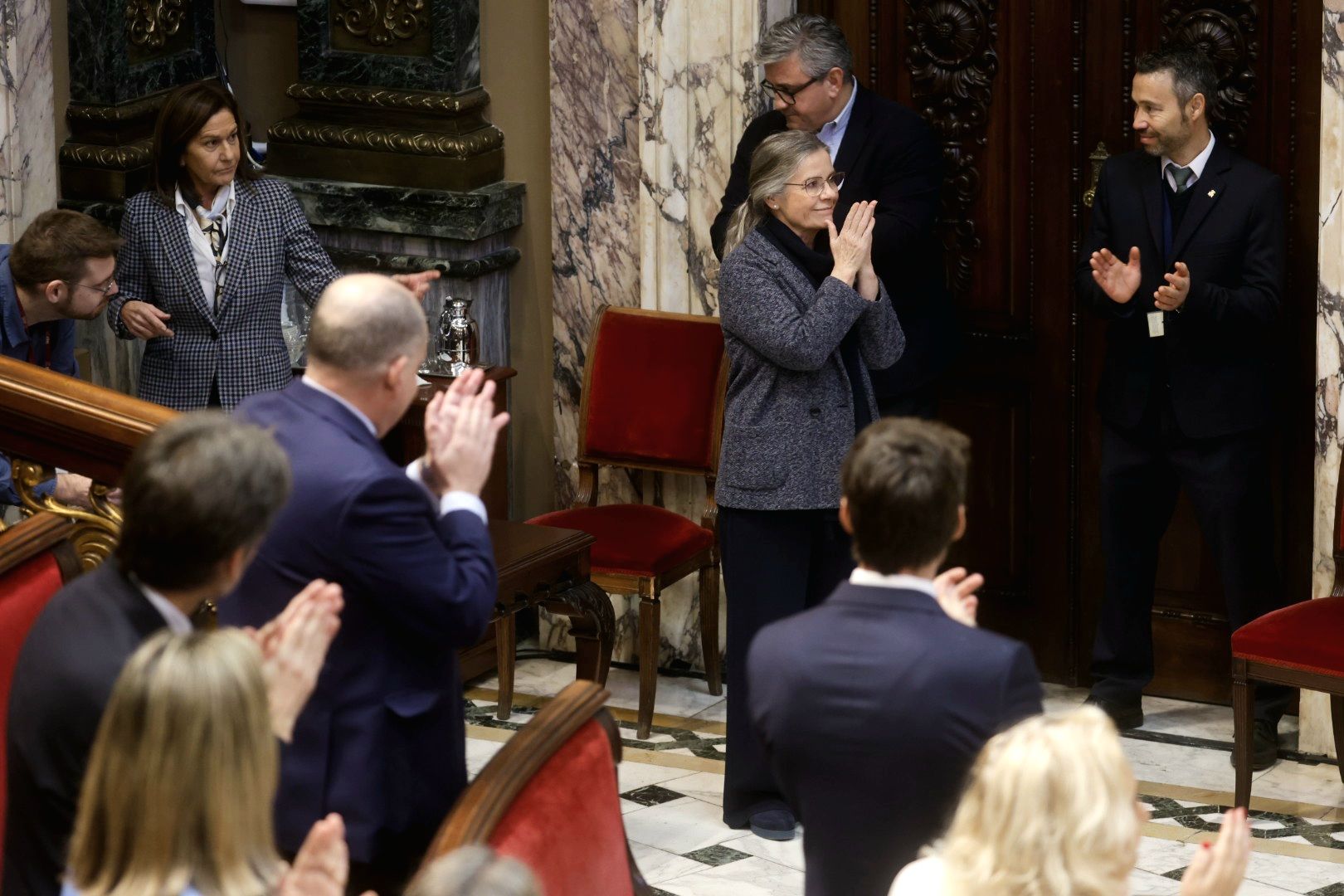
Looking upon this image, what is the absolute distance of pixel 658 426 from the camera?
601 cm

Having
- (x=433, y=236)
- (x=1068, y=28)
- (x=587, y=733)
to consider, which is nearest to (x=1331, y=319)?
(x=1068, y=28)

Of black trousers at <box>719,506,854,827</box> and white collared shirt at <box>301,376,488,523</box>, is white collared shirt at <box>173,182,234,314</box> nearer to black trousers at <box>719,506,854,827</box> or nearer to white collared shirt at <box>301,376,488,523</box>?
black trousers at <box>719,506,854,827</box>

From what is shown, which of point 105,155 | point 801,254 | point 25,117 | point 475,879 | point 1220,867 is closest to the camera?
point 475,879

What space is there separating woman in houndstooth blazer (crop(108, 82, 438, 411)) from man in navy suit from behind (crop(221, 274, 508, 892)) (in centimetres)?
250

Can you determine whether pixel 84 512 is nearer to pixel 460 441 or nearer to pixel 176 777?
pixel 460 441

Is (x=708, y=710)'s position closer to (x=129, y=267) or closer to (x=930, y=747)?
(x=129, y=267)

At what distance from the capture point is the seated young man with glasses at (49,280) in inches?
176

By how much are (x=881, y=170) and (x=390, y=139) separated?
5.70 feet

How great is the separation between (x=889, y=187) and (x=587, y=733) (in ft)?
9.47

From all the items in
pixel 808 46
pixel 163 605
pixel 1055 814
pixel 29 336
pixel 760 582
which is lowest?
pixel 760 582

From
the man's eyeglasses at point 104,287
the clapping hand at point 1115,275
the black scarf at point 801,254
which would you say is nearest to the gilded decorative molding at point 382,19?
the man's eyeglasses at point 104,287

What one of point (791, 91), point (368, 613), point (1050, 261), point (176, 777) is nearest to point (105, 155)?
point (791, 91)

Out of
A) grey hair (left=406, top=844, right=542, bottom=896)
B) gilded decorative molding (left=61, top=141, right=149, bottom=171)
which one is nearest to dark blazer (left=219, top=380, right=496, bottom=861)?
grey hair (left=406, top=844, right=542, bottom=896)

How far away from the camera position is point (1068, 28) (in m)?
5.66
